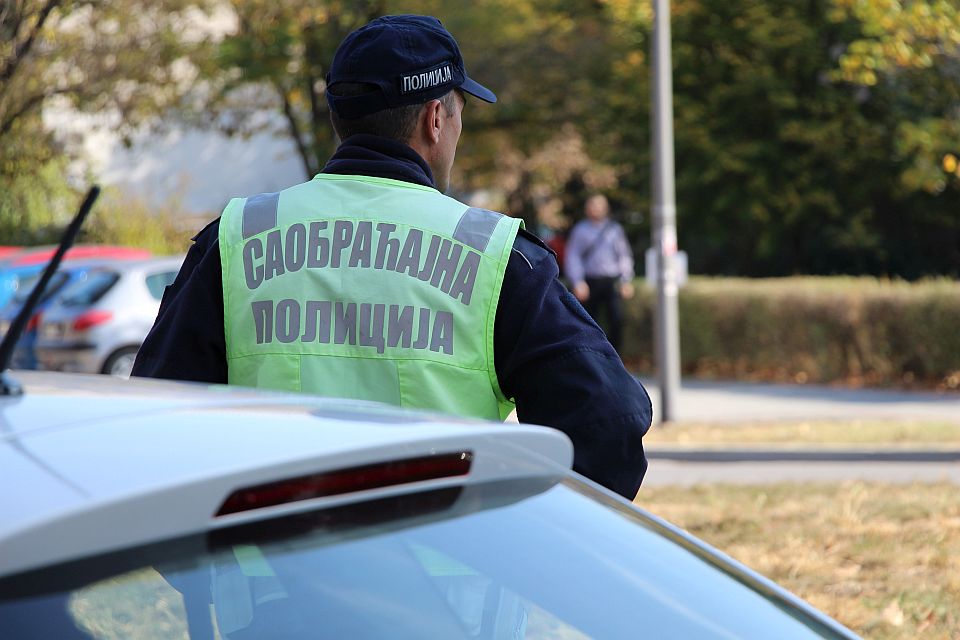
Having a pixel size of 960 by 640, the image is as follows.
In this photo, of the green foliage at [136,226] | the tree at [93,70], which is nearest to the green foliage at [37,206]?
the green foliage at [136,226]

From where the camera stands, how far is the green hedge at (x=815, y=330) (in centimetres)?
1529

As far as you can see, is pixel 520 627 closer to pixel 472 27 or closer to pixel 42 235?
pixel 472 27

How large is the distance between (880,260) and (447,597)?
23.7m

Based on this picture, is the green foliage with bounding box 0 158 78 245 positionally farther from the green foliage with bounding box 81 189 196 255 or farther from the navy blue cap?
the navy blue cap

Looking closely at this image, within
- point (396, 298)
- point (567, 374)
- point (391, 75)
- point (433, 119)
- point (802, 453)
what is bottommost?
point (802, 453)

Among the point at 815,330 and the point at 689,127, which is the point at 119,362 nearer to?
the point at 815,330

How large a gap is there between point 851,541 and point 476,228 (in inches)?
171

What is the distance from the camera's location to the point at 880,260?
80.8 ft

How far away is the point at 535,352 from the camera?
2697 millimetres

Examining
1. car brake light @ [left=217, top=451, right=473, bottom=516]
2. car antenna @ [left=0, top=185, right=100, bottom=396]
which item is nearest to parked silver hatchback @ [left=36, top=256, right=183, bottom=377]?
car antenna @ [left=0, top=185, right=100, bottom=396]

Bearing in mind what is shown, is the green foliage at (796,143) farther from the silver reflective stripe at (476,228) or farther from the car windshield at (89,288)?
the silver reflective stripe at (476,228)

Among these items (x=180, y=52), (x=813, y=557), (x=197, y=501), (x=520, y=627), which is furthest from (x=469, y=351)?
(x=180, y=52)

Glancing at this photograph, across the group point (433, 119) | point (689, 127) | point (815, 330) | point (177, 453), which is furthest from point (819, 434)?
point (689, 127)

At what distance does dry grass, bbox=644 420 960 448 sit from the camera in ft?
35.3
